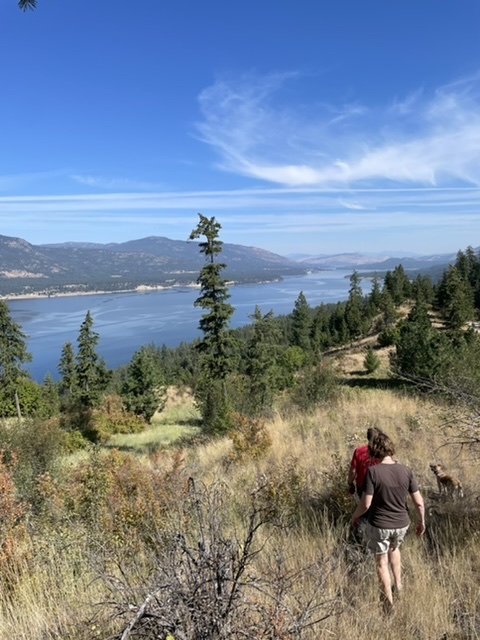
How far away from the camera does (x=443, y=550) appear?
3639mm

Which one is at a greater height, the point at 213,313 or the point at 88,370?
the point at 213,313

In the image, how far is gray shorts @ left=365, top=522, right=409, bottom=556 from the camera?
3305mm

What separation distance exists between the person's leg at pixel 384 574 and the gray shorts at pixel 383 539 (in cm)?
4

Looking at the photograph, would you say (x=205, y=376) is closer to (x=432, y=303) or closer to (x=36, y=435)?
(x=36, y=435)

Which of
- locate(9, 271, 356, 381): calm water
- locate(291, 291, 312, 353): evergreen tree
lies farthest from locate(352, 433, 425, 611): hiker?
locate(9, 271, 356, 381): calm water

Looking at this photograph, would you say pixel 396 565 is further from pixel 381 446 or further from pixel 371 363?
pixel 371 363

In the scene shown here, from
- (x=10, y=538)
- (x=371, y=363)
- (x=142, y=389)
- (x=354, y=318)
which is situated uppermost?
(x=10, y=538)

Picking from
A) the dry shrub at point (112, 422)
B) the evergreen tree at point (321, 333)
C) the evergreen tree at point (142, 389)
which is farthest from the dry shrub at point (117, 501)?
the evergreen tree at point (321, 333)

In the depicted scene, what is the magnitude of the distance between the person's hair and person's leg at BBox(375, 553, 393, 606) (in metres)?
0.77

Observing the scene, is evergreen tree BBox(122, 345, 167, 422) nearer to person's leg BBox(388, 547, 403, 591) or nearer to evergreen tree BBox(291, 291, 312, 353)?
person's leg BBox(388, 547, 403, 591)

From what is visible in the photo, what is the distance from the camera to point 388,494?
3350 mm

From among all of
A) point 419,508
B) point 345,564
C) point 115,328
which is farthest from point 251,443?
point 115,328

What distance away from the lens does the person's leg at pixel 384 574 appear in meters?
2.99

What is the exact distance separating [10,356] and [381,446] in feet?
98.4
